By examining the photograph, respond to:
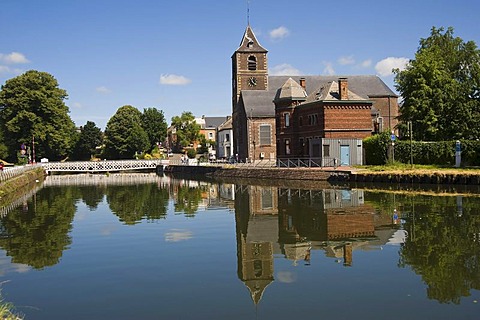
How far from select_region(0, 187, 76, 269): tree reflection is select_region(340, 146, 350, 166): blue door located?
23011 millimetres

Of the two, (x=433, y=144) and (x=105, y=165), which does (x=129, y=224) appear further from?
(x=105, y=165)

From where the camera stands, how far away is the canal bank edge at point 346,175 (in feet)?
99.5

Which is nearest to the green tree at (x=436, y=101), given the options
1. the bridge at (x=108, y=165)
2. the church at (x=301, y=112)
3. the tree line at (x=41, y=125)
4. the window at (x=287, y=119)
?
the church at (x=301, y=112)

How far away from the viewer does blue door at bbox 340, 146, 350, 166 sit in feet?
138

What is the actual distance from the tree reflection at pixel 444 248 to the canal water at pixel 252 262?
3 centimetres

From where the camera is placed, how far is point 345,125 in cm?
4234

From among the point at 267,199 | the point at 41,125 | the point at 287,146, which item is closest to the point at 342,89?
the point at 287,146

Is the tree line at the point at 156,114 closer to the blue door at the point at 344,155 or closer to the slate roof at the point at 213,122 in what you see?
the blue door at the point at 344,155

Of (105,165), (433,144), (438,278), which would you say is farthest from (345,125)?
(105,165)

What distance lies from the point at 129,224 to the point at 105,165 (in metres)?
49.2

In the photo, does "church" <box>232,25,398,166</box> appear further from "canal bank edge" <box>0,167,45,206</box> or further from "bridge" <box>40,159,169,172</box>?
"canal bank edge" <box>0,167,45,206</box>

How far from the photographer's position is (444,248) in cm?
1334

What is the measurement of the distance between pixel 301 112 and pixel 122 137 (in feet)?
129

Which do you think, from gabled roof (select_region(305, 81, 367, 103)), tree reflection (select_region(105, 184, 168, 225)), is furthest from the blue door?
tree reflection (select_region(105, 184, 168, 225))
